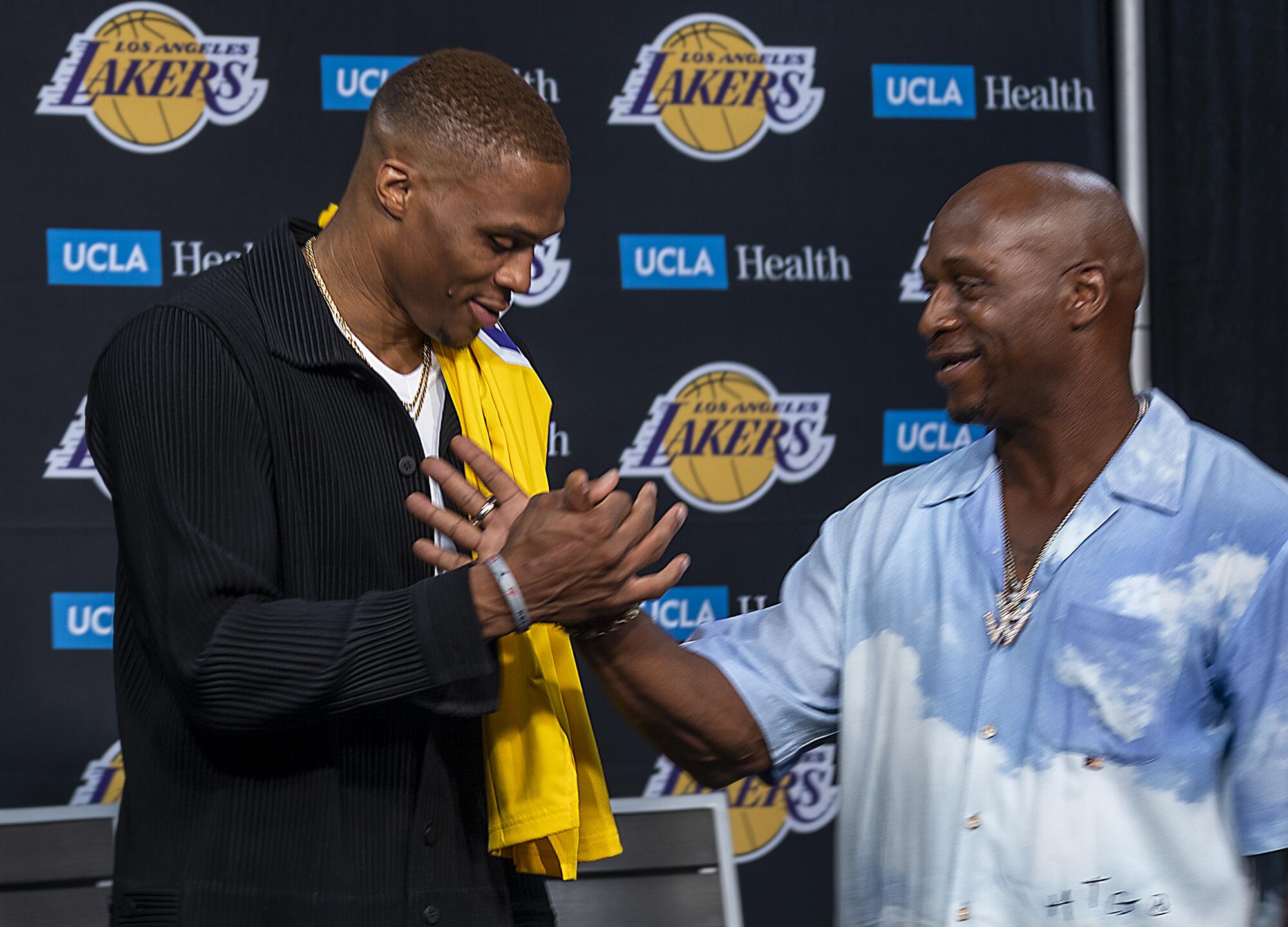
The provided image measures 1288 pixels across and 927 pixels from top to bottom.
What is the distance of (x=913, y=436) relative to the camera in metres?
3.27

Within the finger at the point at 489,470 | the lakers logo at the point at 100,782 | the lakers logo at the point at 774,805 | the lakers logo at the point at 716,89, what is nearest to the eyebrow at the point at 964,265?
the finger at the point at 489,470

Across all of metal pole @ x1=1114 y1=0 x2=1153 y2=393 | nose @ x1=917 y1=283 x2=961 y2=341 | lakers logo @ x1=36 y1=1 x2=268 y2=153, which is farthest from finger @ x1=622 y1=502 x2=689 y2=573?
metal pole @ x1=1114 y1=0 x2=1153 y2=393

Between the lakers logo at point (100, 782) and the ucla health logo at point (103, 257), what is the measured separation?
40.0 inches

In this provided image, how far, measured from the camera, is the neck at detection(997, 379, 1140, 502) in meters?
1.56

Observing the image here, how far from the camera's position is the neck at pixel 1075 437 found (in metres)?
1.56

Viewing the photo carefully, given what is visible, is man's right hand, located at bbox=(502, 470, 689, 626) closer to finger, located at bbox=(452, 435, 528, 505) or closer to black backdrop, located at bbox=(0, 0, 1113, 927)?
finger, located at bbox=(452, 435, 528, 505)

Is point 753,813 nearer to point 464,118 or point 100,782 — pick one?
point 100,782

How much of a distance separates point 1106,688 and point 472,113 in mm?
897

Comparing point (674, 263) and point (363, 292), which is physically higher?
point (674, 263)

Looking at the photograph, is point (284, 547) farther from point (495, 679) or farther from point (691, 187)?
Answer: point (691, 187)

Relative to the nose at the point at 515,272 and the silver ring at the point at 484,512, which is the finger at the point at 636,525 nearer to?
the silver ring at the point at 484,512

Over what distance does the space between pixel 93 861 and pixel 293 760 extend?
1.13 m

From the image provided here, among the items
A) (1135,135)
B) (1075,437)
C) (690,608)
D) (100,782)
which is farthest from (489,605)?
(1135,135)

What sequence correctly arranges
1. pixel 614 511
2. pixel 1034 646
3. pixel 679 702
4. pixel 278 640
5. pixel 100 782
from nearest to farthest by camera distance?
pixel 278 640, pixel 614 511, pixel 1034 646, pixel 679 702, pixel 100 782
